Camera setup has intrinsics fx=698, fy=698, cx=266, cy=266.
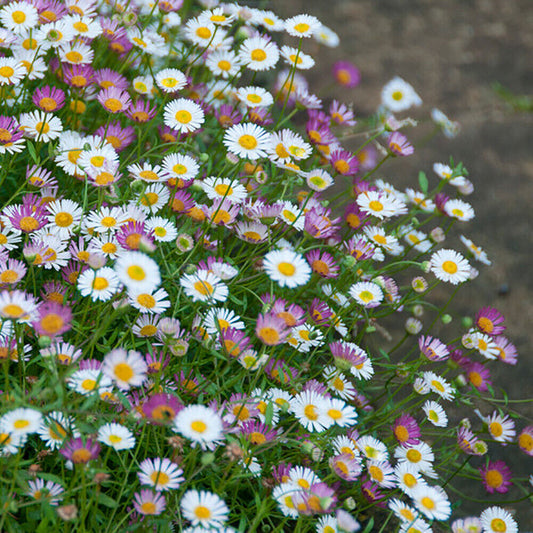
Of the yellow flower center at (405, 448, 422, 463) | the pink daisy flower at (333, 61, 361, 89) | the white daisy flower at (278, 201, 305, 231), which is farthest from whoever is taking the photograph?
the pink daisy flower at (333, 61, 361, 89)

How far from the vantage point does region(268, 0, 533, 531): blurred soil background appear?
187 centimetres

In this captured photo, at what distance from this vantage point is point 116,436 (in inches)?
38.6

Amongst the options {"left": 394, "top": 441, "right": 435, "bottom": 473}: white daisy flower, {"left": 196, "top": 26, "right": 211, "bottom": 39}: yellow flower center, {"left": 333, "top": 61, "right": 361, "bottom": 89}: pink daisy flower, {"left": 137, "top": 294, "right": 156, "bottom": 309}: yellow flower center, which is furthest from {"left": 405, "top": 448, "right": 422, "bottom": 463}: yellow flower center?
{"left": 333, "top": 61, "right": 361, "bottom": 89}: pink daisy flower

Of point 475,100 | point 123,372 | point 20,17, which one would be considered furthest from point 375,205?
point 475,100

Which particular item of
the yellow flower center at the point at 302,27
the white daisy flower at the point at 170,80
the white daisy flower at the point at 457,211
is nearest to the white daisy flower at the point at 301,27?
the yellow flower center at the point at 302,27

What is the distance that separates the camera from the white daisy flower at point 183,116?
1.36 metres

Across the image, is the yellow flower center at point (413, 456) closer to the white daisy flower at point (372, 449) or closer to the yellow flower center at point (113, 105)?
the white daisy flower at point (372, 449)

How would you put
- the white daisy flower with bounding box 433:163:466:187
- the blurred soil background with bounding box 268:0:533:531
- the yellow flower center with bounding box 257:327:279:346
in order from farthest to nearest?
the blurred soil background with bounding box 268:0:533:531, the white daisy flower with bounding box 433:163:466:187, the yellow flower center with bounding box 257:327:279:346

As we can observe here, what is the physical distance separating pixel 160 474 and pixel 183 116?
714 mm

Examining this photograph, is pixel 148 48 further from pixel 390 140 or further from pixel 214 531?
pixel 214 531

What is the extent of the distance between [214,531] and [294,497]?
0.50 ft

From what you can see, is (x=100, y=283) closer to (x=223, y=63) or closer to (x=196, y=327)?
(x=196, y=327)

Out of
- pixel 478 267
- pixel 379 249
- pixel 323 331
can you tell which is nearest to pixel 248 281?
pixel 323 331

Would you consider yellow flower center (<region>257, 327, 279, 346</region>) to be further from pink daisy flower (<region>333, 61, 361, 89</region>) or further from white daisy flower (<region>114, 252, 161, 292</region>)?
pink daisy flower (<region>333, 61, 361, 89</region>)
